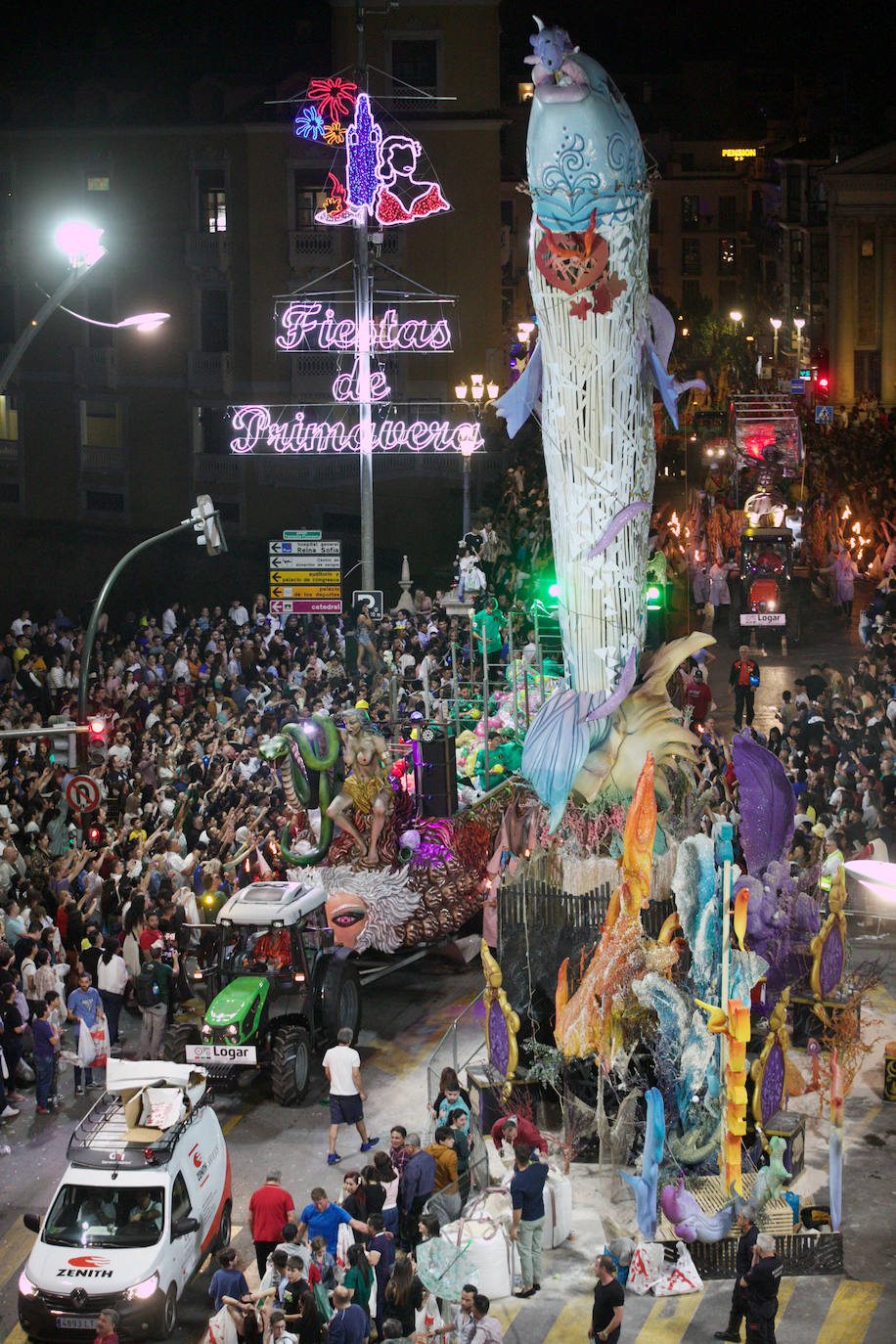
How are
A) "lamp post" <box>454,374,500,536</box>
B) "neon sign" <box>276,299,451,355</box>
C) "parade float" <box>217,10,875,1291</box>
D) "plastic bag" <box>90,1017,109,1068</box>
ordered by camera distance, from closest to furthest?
"parade float" <box>217,10,875,1291</box> < "plastic bag" <box>90,1017,109,1068</box> < "neon sign" <box>276,299,451,355</box> < "lamp post" <box>454,374,500,536</box>

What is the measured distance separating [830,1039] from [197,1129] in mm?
5742

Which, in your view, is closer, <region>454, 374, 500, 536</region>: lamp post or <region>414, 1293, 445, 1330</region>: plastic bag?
<region>414, 1293, 445, 1330</region>: plastic bag

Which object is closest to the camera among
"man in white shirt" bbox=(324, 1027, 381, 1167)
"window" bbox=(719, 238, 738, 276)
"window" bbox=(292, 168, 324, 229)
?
"man in white shirt" bbox=(324, 1027, 381, 1167)

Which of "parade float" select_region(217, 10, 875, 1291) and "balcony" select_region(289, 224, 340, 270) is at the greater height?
"balcony" select_region(289, 224, 340, 270)

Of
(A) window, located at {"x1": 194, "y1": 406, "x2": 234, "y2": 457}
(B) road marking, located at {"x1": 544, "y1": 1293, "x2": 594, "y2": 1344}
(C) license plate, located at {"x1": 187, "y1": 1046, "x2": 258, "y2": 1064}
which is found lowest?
(B) road marking, located at {"x1": 544, "y1": 1293, "x2": 594, "y2": 1344}

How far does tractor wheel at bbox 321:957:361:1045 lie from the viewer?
17.4 m

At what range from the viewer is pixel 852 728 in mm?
24328

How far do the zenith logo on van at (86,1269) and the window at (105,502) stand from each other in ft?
116

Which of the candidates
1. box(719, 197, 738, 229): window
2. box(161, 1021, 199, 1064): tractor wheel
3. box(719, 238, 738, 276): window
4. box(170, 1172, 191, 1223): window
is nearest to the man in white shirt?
box(161, 1021, 199, 1064): tractor wheel

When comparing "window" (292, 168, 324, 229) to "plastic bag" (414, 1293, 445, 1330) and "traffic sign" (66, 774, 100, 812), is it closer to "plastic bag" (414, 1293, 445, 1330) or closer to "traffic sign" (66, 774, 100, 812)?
"traffic sign" (66, 774, 100, 812)

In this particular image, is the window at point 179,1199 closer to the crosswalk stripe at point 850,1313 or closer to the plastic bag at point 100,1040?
the plastic bag at point 100,1040

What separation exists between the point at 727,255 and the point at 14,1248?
8914 centimetres

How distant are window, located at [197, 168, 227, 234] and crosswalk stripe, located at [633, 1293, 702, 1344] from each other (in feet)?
120

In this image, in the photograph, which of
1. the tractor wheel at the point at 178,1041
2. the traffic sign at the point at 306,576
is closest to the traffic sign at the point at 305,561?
the traffic sign at the point at 306,576
